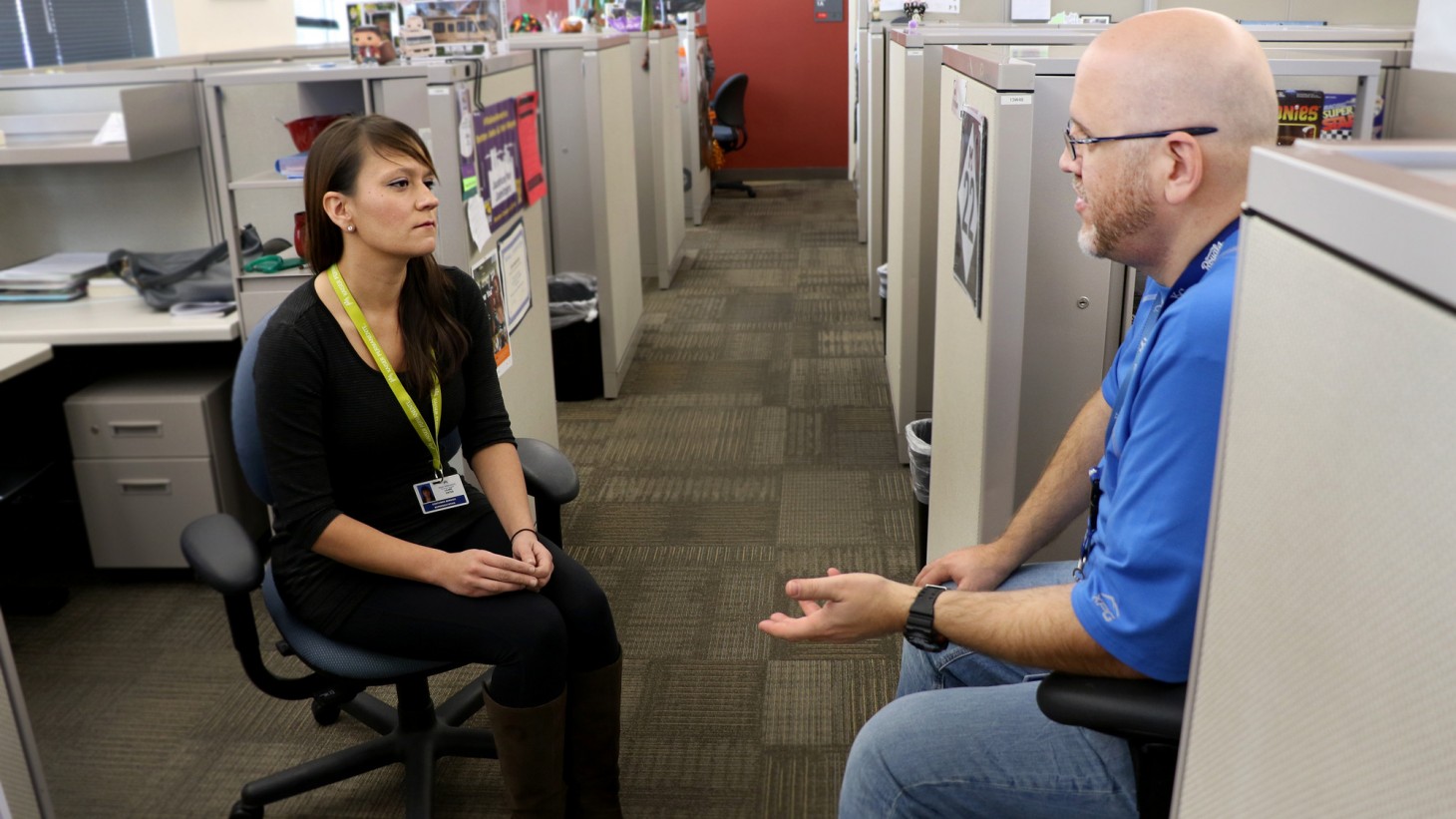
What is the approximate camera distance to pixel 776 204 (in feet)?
25.0

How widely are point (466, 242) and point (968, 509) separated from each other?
39.8 inches

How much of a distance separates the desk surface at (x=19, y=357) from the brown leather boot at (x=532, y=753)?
46.1 inches

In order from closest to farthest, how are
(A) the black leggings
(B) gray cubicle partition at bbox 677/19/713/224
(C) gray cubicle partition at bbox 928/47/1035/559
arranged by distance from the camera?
(C) gray cubicle partition at bbox 928/47/1035/559, (A) the black leggings, (B) gray cubicle partition at bbox 677/19/713/224

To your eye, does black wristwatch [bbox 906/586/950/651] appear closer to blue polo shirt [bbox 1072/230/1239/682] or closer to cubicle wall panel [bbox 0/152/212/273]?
blue polo shirt [bbox 1072/230/1239/682]

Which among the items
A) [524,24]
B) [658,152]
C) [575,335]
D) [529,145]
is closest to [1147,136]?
[529,145]

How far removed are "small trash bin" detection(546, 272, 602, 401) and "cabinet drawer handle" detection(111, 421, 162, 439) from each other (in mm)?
1400

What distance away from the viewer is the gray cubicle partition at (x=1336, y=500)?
42cm

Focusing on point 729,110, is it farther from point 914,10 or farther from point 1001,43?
point 1001,43

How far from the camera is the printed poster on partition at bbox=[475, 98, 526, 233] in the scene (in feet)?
7.32

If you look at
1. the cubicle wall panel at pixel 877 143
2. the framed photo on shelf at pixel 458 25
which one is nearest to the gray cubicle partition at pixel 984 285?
the framed photo on shelf at pixel 458 25

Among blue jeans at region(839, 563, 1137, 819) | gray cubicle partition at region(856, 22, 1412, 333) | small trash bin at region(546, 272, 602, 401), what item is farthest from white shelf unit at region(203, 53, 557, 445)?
blue jeans at region(839, 563, 1137, 819)

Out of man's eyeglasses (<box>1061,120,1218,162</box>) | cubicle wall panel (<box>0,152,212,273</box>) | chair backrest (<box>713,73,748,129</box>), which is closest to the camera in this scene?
man's eyeglasses (<box>1061,120,1218,162</box>)

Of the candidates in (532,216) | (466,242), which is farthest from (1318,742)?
(532,216)

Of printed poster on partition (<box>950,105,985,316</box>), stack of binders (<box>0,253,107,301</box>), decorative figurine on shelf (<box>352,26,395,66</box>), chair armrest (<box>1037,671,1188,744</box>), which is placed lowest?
chair armrest (<box>1037,671,1188,744</box>)
